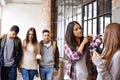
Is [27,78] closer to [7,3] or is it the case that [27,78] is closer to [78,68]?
[78,68]

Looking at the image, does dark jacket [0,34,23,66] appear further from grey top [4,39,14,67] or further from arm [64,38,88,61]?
arm [64,38,88,61]

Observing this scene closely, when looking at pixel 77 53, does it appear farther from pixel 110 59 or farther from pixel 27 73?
pixel 27 73

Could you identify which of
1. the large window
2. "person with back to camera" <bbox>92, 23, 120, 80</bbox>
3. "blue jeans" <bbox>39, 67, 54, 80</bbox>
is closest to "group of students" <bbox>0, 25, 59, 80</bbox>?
"blue jeans" <bbox>39, 67, 54, 80</bbox>

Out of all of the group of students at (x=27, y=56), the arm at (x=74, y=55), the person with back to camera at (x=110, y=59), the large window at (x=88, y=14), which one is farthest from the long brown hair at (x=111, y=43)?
the group of students at (x=27, y=56)

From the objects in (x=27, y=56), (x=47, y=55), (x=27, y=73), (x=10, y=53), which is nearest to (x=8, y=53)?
(x=10, y=53)

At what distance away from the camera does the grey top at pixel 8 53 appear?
15.6ft

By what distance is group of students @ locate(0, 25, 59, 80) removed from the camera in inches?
188

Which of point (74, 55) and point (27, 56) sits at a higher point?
point (74, 55)

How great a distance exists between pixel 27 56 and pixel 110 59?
9.03 ft

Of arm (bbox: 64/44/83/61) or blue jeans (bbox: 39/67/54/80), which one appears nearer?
arm (bbox: 64/44/83/61)

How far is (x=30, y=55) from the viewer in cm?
481

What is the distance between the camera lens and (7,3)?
15773 mm

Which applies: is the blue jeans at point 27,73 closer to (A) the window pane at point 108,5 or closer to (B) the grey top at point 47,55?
(B) the grey top at point 47,55

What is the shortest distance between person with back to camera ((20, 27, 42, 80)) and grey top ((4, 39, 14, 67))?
0.19 metres
